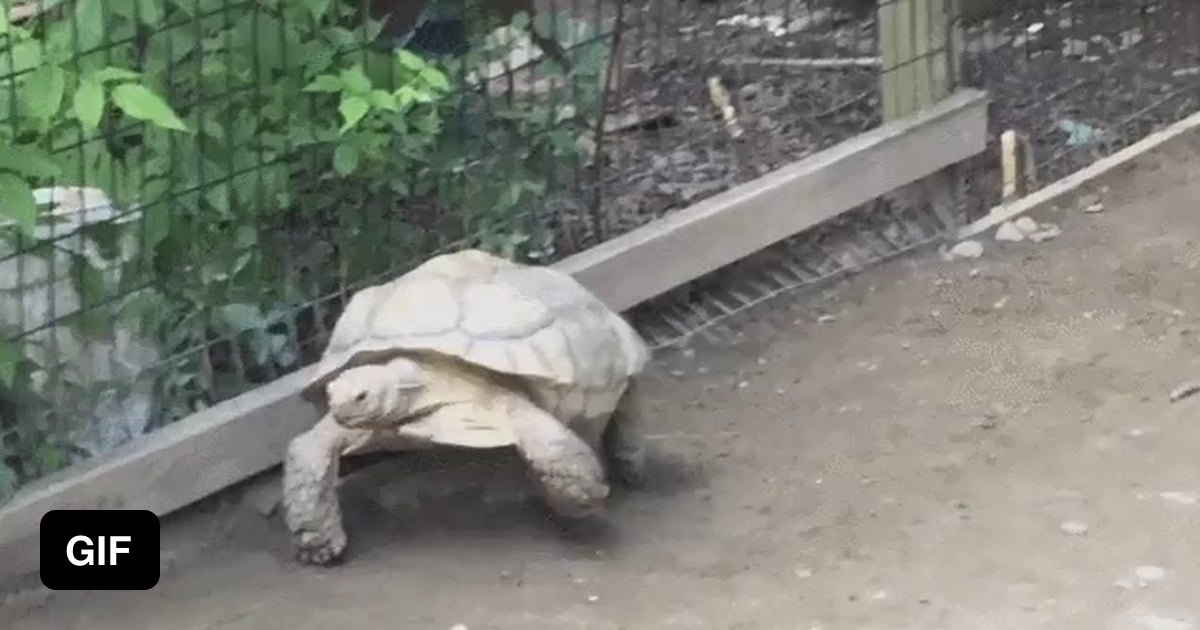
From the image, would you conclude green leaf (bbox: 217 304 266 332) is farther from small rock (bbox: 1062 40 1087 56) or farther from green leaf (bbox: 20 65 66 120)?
small rock (bbox: 1062 40 1087 56)

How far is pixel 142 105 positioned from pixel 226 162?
0.58 meters

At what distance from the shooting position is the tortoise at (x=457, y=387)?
3404mm

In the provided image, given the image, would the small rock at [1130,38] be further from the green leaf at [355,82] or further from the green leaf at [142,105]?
the green leaf at [142,105]

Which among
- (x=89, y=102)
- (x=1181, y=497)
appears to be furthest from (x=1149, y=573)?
(x=89, y=102)

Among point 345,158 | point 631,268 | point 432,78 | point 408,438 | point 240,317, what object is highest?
point 432,78

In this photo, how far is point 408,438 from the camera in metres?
3.47

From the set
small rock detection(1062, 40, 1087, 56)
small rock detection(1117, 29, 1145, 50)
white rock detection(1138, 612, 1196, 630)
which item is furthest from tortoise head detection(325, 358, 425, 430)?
small rock detection(1117, 29, 1145, 50)

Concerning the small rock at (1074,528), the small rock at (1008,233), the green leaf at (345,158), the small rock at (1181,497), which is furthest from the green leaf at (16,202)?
the small rock at (1008,233)

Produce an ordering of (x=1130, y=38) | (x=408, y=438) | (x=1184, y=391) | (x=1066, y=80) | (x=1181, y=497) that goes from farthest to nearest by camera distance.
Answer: (x=1130, y=38)
(x=1066, y=80)
(x=1184, y=391)
(x=1181, y=497)
(x=408, y=438)

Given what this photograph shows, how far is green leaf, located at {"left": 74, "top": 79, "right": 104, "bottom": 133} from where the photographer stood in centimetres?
307

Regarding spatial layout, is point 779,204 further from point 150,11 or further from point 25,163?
point 25,163

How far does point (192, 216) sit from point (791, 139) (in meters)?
1.92

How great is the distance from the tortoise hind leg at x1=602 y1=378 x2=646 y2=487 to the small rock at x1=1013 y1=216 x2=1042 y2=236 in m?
1.87

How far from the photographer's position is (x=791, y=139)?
5109mm
